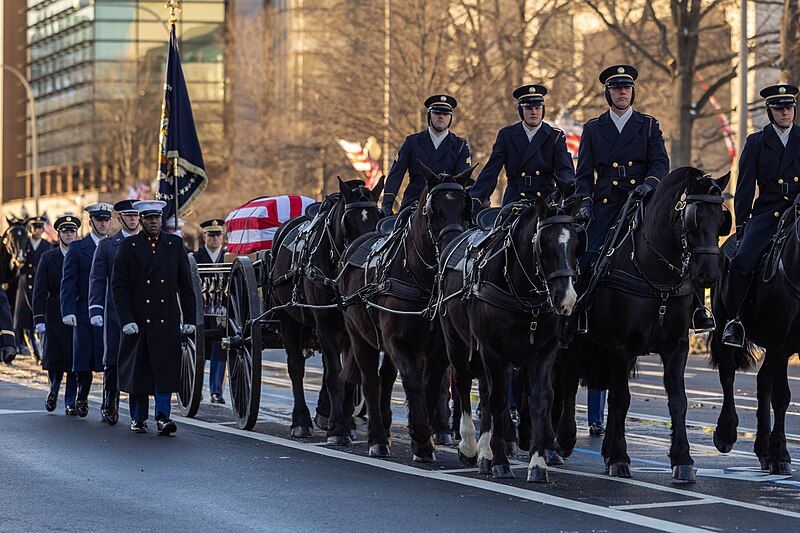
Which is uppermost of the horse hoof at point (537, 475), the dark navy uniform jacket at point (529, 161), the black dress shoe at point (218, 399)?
the dark navy uniform jacket at point (529, 161)

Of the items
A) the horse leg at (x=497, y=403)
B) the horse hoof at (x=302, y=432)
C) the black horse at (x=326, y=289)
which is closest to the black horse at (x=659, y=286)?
the horse leg at (x=497, y=403)

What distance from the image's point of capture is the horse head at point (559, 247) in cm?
1040

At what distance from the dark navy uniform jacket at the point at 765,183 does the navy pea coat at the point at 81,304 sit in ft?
23.1

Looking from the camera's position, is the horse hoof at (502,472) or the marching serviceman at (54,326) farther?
the marching serviceman at (54,326)

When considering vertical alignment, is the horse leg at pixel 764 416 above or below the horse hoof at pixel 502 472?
above

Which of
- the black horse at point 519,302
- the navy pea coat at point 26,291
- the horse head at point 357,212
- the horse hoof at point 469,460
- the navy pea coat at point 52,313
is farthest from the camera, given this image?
the navy pea coat at point 26,291

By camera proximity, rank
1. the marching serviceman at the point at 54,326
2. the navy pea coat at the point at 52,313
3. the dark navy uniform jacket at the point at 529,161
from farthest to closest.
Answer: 1. the navy pea coat at the point at 52,313
2. the marching serviceman at the point at 54,326
3. the dark navy uniform jacket at the point at 529,161

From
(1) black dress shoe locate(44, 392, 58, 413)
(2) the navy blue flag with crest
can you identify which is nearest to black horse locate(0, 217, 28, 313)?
(2) the navy blue flag with crest

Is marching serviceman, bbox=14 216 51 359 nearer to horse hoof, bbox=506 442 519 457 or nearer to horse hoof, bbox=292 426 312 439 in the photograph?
horse hoof, bbox=292 426 312 439

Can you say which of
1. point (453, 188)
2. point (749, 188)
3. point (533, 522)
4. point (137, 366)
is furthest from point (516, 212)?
point (137, 366)

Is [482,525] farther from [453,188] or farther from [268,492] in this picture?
[453,188]

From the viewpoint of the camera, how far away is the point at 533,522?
9.20 m

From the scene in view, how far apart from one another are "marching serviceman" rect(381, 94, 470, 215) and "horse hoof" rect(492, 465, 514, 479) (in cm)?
307

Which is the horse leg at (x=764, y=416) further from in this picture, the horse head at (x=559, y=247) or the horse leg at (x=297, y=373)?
the horse leg at (x=297, y=373)
